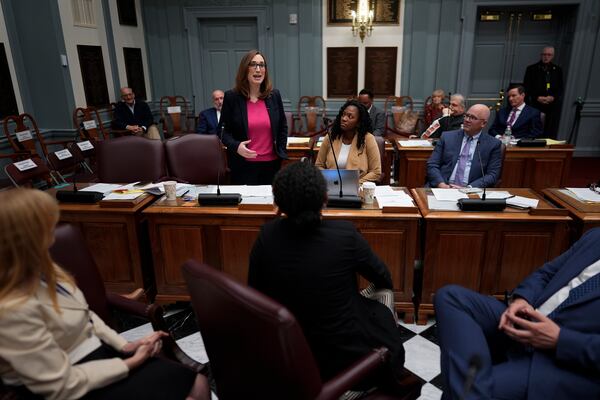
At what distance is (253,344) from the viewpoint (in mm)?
1037

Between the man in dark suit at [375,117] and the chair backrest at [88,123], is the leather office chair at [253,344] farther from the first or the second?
the chair backrest at [88,123]

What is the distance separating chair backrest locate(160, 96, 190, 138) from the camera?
6.49 meters

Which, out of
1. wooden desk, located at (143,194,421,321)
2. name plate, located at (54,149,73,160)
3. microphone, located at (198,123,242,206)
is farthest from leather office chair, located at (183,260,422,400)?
name plate, located at (54,149,73,160)

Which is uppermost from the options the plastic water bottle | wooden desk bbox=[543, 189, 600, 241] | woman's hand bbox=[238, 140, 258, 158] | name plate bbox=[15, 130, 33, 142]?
woman's hand bbox=[238, 140, 258, 158]

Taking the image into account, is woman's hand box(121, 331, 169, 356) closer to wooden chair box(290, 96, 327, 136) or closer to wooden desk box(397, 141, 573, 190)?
wooden desk box(397, 141, 573, 190)

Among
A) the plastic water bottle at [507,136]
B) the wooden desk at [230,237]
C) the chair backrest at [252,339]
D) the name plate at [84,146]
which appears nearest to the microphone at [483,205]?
the wooden desk at [230,237]

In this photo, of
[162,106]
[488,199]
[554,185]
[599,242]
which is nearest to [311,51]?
[162,106]

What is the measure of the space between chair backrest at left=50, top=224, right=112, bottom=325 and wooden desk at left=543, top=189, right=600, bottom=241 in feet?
7.63

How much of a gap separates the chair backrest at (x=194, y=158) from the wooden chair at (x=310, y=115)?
310cm

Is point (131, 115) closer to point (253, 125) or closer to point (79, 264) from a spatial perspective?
point (253, 125)

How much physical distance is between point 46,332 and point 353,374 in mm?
828

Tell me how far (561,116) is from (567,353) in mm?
6162

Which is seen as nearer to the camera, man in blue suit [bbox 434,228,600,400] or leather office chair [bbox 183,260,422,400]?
leather office chair [bbox 183,260,422,400]

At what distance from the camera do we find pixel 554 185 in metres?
4.31
